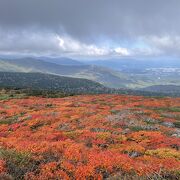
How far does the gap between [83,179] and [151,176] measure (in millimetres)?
2883

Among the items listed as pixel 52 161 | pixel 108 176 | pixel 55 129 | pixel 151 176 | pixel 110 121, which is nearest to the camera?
pixel 151 176

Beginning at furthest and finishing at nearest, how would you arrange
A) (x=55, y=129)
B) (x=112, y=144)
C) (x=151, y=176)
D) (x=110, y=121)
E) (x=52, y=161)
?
(x=110, y=121), (x=55, y=129), (x=112, y=144), (x=52, y=161), (x=151, y=176)

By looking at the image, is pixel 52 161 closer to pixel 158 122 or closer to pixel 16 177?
pixel 16 177

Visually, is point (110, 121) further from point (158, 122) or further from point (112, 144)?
point (112, 144)

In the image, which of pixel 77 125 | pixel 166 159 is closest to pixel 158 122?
pixel 77 125

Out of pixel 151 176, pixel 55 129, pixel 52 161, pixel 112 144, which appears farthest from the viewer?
pixel 55 129

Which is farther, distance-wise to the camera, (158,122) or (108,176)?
(158,122)

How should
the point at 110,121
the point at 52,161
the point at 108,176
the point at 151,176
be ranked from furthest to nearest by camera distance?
1. the point at 110,121
2. the point at 52,161
3. the point at 108,176
4. the point at 151,176

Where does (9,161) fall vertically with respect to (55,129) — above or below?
above

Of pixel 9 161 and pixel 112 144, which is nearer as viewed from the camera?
pixel 9 161

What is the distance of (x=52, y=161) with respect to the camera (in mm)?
14055

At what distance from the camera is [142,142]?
63.1 ft

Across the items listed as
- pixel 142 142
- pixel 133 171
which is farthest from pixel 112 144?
pixel 133 171

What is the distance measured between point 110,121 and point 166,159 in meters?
12.4
